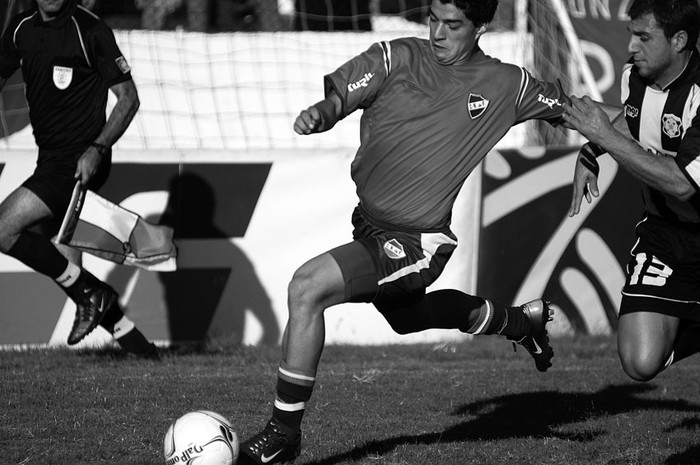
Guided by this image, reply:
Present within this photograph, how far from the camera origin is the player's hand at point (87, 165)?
661cm

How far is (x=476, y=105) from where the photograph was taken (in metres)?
5.01

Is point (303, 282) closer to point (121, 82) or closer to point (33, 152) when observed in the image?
point (121, 82)

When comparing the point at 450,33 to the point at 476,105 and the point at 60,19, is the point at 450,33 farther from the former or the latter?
the point at 60,19

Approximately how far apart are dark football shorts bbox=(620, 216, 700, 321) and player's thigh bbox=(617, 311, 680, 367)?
4cm

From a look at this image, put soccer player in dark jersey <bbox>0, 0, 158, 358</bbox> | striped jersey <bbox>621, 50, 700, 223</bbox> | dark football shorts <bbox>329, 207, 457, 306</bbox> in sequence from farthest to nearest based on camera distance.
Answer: soccer player in dark jersey <bbox>0, 0, 158, 358</bbox> < striped jersey <bbox>621, 50, 700, 223</bbox> < dark football shorts <bbox>329, 207, 457, 306</bbox>

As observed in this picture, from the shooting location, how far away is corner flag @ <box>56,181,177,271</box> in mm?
6926

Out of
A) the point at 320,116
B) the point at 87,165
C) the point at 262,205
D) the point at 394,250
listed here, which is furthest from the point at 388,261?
the point at 262,205

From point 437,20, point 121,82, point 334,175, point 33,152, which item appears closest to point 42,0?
point 121,82

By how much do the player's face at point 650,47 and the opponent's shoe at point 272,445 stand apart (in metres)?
2.41

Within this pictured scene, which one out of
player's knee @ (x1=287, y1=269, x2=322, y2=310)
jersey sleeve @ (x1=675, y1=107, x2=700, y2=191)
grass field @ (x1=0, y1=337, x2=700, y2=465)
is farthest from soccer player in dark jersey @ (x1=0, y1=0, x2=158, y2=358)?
jersey sleeve @ (x1=675, y1=107, x2=700, y2=191)

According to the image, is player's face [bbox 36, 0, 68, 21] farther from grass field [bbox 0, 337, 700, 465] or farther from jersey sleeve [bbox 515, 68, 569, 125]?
jersey sleeve [bbox 515, 68, 569, 125]

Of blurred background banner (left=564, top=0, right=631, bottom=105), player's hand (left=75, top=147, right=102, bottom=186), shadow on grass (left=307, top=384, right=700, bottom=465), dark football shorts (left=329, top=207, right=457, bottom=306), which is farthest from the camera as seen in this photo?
blurred background banner (left=564, top=0, right=631, bottom=105)

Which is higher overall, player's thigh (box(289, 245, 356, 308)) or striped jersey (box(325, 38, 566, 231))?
striped jersey (box(325, 38, 566, 231))

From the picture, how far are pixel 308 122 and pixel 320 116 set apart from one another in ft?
0.33
